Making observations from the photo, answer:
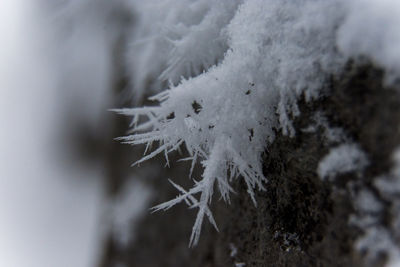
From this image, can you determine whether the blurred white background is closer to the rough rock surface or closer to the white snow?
the rough rock surface

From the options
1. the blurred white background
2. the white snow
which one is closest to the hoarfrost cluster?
the white snow

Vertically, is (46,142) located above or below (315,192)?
above

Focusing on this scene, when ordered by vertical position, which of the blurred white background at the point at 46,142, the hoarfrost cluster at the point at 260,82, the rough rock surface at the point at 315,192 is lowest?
the rough rock surface at the point at 315,192

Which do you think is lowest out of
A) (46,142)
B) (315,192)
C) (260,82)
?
(315,192)

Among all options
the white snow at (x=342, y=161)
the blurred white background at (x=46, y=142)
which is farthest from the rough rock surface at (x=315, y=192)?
the blurred white background at (x=46, y=142)

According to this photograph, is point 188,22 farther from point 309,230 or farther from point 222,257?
point 222,257

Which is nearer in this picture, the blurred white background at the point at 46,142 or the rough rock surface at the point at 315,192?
the rough rock surface at the point at 315,192

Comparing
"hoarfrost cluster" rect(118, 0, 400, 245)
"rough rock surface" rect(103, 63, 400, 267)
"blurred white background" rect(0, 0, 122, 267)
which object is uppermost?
"blurred white background" rect(0, 0, 122, 267)

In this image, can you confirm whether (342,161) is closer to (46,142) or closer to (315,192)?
(315,192)

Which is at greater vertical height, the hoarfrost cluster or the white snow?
the hoarfrost cluster

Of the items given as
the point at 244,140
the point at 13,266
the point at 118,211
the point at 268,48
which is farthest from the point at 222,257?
the point at 13,266

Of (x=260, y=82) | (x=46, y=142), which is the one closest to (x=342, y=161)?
(x=260, y=82)

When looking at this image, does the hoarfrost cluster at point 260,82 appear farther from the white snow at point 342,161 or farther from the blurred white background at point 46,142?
the blurred white background at point 46,142
